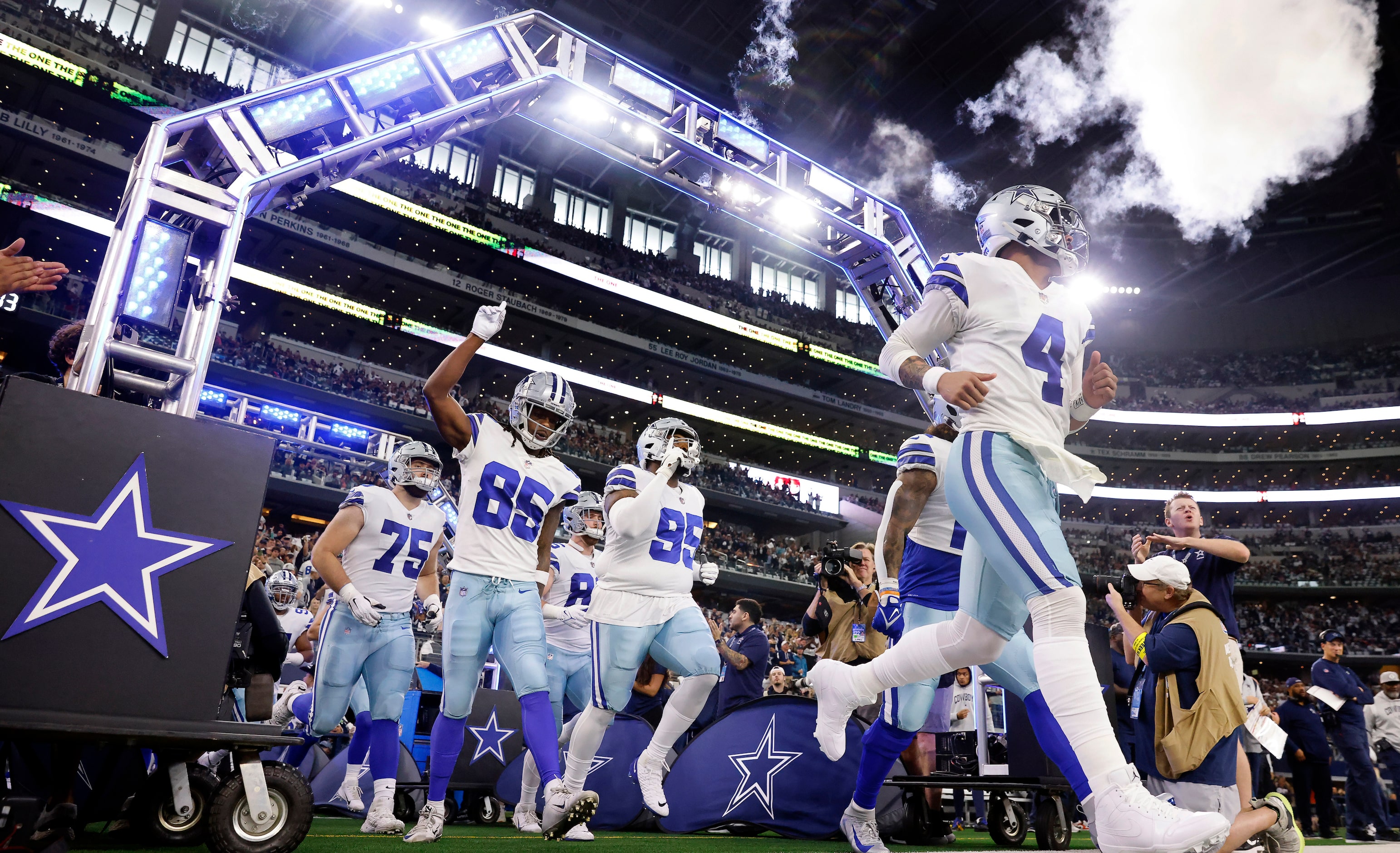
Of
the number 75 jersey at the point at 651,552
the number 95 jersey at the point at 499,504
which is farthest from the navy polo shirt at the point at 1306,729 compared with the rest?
the number 95 jersey at the point at 499,504

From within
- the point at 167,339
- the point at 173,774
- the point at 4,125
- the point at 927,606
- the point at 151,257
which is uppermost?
the point at 4,125

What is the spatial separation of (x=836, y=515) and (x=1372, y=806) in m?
33.3

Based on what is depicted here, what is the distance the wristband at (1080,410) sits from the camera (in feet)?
10.9

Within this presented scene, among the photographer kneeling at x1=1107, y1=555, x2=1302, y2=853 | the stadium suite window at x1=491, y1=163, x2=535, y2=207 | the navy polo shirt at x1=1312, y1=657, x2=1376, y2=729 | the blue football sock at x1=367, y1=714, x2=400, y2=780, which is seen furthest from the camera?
the stadium suite window at x1=491, y1=163, x2=535, y2=207

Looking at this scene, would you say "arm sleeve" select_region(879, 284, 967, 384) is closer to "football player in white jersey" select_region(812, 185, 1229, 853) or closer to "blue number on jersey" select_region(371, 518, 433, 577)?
"football player in white jersey" select_region(812, 185, 1229, 853)

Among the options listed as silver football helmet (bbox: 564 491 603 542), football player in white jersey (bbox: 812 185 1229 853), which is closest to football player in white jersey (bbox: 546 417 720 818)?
football player in white jersey (bbox: 812 185 1229 853)

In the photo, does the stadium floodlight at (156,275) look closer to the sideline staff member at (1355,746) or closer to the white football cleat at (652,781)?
the white football cleat at (652,781)

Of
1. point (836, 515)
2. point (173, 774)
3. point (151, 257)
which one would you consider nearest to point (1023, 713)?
point (173, 774)

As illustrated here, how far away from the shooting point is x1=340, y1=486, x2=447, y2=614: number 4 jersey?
548cm

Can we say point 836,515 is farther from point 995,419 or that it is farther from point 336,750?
point 995,419

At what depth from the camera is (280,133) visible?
5.75 metres

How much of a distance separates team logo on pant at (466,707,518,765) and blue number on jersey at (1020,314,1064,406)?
5.40 m

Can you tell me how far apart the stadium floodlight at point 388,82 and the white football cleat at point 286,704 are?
4680 mm

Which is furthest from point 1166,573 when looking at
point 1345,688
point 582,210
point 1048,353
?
point 582,210
